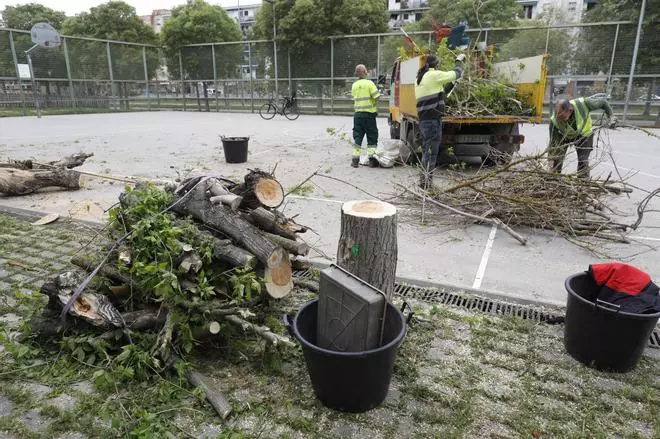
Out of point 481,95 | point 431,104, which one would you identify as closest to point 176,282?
point 431,104

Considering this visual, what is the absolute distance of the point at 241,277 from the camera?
9.70 feet

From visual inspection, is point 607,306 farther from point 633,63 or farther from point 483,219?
point 633,63

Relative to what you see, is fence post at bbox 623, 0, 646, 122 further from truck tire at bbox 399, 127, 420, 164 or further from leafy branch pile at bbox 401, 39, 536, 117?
truck tire at bbox 399, 127, 420, 164

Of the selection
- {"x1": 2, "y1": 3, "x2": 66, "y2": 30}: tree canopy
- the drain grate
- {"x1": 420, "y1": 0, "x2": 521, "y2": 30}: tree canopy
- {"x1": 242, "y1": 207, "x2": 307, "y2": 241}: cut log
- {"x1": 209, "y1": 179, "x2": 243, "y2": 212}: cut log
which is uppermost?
{"x1": 2, "y1": 3, "x2": 66, "y2": 30}: tree canopy

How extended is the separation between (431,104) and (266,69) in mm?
19062

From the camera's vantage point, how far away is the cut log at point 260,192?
3.57 meters

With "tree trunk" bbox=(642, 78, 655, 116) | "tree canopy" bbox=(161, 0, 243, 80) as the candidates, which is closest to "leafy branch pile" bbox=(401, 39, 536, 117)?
"tree trunk" bbox=(642, 78, 655, 116)

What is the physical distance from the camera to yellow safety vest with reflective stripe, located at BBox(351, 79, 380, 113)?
29.6ft

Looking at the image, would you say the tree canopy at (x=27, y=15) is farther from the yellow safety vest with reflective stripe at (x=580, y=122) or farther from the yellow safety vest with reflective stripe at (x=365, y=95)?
the yellow safety vest with reflective stripe at (x=580, y=122)

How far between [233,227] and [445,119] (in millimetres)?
5504

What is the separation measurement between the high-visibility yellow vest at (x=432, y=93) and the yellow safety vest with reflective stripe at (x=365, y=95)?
204cm

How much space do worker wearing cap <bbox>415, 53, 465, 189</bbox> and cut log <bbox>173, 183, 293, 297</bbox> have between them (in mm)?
3904

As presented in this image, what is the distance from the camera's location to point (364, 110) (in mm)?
9195

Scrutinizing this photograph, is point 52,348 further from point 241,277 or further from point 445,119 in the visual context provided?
point 445,119
